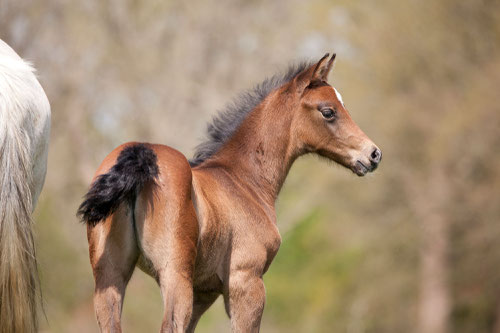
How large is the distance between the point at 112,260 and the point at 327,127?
2.07 m

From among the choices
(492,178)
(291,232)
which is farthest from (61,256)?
(492,178)

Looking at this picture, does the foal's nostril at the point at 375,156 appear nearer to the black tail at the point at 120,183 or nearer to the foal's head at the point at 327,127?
the foal's head at the point at 327,127

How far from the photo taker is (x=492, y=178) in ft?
55.6

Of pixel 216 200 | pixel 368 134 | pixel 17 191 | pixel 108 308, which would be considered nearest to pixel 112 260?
pixel 108 308

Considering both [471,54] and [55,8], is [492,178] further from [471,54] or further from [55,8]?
[55,8]

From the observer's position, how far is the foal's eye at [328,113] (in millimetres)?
5238

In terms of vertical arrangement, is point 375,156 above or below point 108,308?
above

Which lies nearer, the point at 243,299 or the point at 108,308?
the point at 108,308

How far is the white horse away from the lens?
361cm

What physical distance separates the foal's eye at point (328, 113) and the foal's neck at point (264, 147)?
27cm

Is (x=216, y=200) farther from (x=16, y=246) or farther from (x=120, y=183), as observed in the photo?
(x=16, y=246)

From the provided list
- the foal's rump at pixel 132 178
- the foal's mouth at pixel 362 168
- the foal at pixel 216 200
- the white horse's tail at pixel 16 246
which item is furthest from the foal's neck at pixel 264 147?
the white horse's tail at pixel 16 246

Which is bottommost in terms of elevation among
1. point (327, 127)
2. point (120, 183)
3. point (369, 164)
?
point (120, 183)

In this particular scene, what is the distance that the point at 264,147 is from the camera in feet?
17.6
